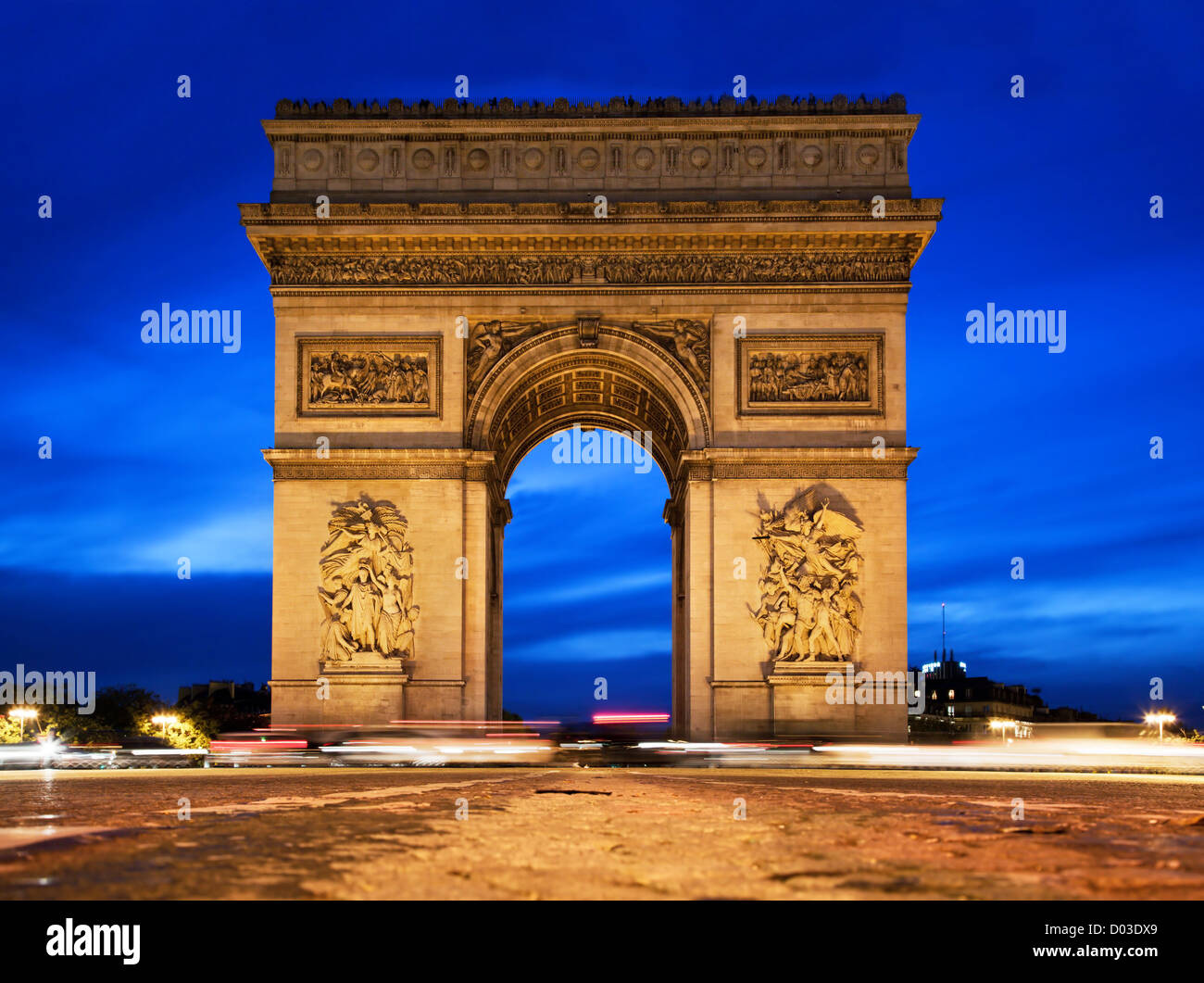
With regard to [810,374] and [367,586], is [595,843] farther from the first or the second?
[810,374]

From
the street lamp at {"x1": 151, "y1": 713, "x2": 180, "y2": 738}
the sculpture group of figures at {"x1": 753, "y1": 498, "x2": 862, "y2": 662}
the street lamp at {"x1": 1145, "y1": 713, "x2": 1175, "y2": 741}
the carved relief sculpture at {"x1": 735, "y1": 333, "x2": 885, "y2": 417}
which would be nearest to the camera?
the sculpture group of figures at {"x1": 753, "y1": 498, "x2": 862, "y2": 662}

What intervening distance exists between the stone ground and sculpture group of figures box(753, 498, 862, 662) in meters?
11.1

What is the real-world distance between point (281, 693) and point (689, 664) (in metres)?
9.86

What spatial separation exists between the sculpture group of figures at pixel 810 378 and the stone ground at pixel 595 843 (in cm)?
1385

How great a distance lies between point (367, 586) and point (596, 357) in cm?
817

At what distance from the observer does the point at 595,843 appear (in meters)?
8.69

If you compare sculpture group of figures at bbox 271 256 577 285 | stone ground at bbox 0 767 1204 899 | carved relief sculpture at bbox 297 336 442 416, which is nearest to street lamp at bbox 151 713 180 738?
carved relief sculpture at bbox 297 336 442 416

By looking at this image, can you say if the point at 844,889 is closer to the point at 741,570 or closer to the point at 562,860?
the point at 562,860

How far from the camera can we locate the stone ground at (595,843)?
6.61m

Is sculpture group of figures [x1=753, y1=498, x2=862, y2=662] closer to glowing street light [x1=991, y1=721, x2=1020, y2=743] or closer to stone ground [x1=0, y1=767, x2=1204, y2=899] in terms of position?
glowing street light [x1=991, y1=721, x2=1020, y2=743]

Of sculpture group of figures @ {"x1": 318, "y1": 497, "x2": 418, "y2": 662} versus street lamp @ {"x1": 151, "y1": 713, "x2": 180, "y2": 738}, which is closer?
sculpture group of figures @ {"x1": 318, "y1": 497, "x2": 418, "y2": 662}

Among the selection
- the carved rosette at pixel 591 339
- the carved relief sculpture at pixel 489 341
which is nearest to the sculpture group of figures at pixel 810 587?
the carved rosette at pixel 591 339

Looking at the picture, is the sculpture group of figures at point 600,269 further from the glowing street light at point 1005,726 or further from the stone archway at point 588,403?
the glowing street light at point 1005,726

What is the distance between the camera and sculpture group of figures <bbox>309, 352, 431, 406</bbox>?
92.8 ft
